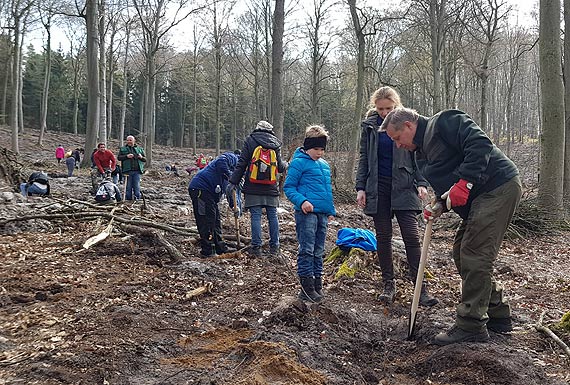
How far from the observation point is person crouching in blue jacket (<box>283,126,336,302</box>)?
190 inches

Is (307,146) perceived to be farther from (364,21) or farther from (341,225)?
(364,21)

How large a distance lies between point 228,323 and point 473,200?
91.5 inches

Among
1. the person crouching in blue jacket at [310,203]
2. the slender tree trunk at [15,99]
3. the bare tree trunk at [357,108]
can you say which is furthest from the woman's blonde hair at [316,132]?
the slender tree trunk at [15,99]

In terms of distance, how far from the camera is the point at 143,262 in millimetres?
6441

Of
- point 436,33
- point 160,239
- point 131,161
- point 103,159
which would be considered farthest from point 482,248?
point 436,33

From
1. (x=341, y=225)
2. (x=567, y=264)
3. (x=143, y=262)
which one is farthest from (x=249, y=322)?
(x=341, y=225)

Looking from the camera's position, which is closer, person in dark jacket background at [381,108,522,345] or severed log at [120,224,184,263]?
person in dark jacket background at [381,108,522,345]

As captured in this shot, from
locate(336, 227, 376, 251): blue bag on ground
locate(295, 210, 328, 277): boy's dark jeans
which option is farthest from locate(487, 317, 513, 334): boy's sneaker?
locate(336, 227, 376, 251): blue bag on ground

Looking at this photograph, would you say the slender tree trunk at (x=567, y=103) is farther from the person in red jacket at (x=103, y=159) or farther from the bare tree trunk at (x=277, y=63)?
the person in red jacket at (x=103, y=159)

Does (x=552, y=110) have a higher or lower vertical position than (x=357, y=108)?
lower

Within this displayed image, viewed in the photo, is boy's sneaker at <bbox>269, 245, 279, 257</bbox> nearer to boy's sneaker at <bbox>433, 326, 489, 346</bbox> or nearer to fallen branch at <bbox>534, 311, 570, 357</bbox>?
boy's sneaker at <bbox>433, 326, 489, 346</bbox>

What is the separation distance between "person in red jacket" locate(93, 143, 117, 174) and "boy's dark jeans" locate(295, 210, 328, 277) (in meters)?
9.86

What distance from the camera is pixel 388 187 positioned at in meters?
4.92

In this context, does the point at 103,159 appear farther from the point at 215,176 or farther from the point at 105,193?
the point at 215,176
